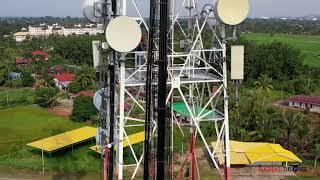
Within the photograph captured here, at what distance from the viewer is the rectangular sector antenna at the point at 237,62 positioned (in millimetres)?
14790

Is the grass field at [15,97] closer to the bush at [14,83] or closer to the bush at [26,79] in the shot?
the bush at [14,83]

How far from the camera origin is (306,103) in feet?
144

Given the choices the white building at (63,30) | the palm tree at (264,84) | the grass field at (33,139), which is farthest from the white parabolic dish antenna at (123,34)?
the white building at (63,30)

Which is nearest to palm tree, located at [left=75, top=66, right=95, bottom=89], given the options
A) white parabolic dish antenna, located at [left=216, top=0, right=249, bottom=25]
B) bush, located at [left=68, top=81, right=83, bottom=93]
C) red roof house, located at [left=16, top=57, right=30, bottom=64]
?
bush, located at [left=68, top=81, right=83, bottom=93]

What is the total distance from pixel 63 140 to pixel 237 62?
1748cm

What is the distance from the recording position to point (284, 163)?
26.4 meters

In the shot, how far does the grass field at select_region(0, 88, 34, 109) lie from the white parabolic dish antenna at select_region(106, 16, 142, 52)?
3400cm

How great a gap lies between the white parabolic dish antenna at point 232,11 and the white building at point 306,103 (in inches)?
1233

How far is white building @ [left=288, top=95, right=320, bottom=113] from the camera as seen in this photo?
43406 millimetres

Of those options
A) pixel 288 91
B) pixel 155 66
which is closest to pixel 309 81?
pixel 288 91

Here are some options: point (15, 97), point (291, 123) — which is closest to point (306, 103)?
point (291, 123)

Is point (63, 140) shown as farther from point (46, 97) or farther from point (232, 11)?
point (232, 11)

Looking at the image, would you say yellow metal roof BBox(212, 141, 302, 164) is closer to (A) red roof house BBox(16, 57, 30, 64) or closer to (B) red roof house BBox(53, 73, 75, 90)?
→ (B) red roof house BBox(53, 73, 75, 90)

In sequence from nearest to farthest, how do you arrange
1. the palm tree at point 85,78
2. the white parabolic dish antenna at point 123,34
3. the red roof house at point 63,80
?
the white parabolic dish antenna at point 123,34, the palm tree at point 85,78, the red roof house at point 63,80
